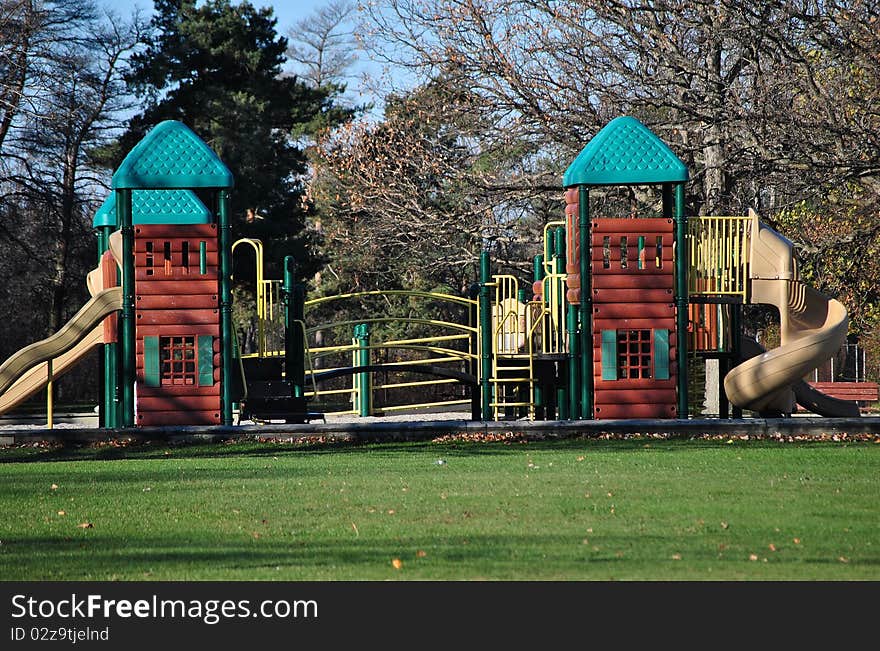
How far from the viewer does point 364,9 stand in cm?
2570

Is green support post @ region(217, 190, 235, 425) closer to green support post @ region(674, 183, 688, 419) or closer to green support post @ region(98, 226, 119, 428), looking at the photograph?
green support post @ region(98, 226, 119, 428)

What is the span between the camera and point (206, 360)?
1795 cm

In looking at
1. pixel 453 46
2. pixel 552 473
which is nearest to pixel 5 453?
pixel 552 473

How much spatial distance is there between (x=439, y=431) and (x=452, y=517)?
806 centimetres

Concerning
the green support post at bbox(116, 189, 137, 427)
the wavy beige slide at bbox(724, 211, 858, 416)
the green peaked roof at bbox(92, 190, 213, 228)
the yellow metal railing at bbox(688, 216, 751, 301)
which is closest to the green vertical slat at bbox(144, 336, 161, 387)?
the green support post at bbox(116, 189, 137, 427)

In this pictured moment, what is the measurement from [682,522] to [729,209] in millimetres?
16406

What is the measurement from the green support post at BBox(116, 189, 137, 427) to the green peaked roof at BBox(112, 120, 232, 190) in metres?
0.25

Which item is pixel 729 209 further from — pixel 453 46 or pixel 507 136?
pixel 453 46

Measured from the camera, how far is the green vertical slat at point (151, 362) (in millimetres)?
17891

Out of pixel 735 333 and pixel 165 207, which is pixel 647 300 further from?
pixel 165 207

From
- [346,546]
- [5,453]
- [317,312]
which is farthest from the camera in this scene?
[317,312]

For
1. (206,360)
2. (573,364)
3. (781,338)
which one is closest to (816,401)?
(781,338)

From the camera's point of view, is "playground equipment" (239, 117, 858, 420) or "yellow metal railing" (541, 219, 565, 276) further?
"yellow metal railing" (541, 219, 565, 276)

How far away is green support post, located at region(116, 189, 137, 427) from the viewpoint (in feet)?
58.3
